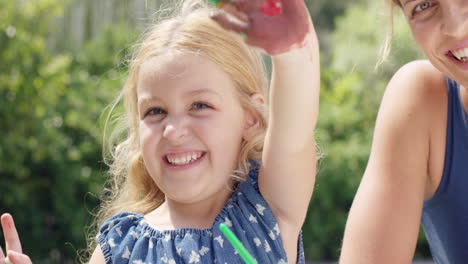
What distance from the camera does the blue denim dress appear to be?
176cm

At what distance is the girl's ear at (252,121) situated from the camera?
1892mm

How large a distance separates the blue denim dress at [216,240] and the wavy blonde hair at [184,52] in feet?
0.31

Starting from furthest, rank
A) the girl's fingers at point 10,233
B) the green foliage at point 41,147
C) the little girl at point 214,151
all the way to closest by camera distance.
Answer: the green foliage at point 41,147, the girl's fingers at point 10,233, the little girl at point 214,151

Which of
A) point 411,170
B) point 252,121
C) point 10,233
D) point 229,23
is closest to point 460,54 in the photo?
point 411,170

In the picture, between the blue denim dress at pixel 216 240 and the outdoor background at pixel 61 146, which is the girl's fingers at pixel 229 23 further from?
the outdoor background at pixel 61 146

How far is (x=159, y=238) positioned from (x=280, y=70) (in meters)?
0.53

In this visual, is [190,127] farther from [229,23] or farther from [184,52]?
[229,23]

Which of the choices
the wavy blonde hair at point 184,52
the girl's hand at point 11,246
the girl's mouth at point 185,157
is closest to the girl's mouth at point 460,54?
the wavy blonde hair at point 184,52

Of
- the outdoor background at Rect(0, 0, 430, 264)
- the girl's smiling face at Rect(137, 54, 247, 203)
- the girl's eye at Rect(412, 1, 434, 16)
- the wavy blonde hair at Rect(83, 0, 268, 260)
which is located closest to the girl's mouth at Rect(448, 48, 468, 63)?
the girl's eye at Rect(412, 1, 434, 16)

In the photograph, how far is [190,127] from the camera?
1788 mm

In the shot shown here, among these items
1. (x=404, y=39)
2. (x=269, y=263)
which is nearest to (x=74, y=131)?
(x=404, y=39)

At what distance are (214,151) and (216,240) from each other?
0.20 m

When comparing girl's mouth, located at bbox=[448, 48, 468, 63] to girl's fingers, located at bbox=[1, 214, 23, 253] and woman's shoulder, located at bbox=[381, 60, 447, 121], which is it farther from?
girl's fingers, located at bbox=[1, 214, 23, 253]

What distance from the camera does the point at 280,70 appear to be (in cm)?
159
